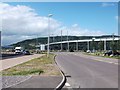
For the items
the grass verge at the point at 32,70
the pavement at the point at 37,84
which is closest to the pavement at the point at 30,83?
the pavement at the point at 37,84

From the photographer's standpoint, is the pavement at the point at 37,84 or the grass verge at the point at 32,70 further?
the grass verge at the point at 32,70

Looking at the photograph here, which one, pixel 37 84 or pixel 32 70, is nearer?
pixel 37 84

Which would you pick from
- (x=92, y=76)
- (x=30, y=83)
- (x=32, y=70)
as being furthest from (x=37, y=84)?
(x=32, y=70)

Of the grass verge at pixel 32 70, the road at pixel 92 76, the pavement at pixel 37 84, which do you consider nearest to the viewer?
the pavement at pixel 37 84

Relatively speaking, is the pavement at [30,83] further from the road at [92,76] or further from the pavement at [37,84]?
the road at [92,76]

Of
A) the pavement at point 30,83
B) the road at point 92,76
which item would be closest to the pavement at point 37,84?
the pavement at point 30,83

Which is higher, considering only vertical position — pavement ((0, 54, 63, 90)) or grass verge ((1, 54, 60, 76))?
pavement ((0, 54, 63, 90))

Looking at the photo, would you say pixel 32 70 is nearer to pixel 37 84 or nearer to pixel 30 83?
pixel 30 83

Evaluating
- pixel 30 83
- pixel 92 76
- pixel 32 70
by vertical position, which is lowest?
pixel 32 70

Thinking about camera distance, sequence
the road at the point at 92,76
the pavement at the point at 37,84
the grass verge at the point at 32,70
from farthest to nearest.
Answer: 1. the grass verge at the point at 32,70
2. the road at the point at 92,76
3. the pavement at the point at 37,84

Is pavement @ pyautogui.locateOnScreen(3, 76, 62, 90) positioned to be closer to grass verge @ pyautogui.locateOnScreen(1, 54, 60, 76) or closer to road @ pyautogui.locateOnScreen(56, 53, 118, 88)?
road @ pyautogui.locateOnScreen(56, 53, 118, 88)

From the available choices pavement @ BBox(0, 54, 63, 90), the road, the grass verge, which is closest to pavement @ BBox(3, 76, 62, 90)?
pavement @ BBox(0, 54, 63, 90)

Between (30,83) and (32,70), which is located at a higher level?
(30,83)

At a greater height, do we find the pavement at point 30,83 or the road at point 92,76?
the pavement at point 30,83
